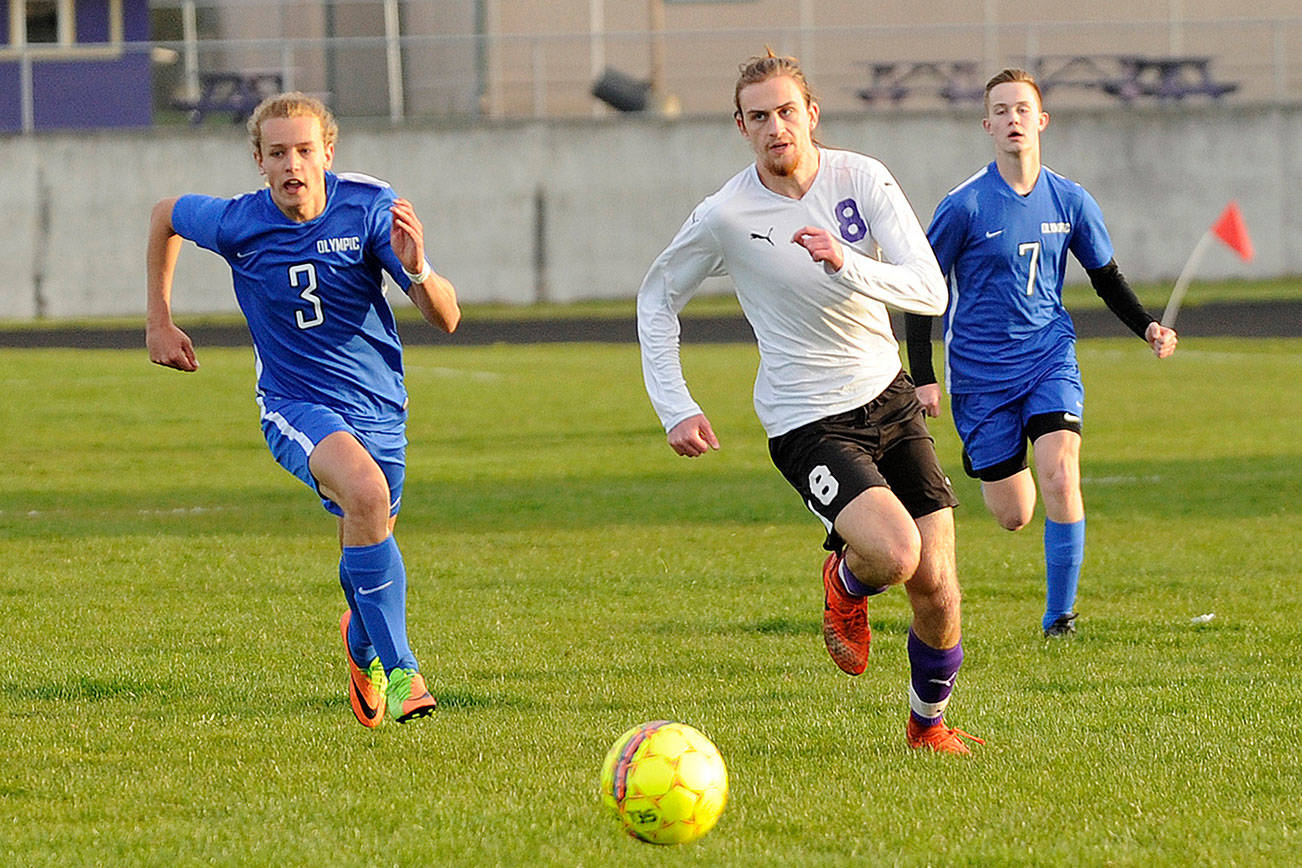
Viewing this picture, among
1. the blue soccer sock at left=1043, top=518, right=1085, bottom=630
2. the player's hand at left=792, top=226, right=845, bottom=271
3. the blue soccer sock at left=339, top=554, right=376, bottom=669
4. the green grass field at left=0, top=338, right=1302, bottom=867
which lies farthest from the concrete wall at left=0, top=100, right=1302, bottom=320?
the player's hand at left=792, top=226, right=845, bottom=271

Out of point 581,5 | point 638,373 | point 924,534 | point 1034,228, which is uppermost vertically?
point 581,5

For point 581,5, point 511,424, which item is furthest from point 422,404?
point 581,5

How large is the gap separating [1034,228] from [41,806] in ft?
16.2

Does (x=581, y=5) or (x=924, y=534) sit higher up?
(x=581, y=5)

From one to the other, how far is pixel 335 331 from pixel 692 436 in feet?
4.55

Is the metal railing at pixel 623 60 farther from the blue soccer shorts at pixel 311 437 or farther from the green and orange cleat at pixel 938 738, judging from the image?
the green and orange cleat at pixel 938 738

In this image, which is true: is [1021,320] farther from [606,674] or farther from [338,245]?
[338,245]

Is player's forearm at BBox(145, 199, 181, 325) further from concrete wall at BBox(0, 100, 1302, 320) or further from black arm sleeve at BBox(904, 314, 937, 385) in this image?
concrete wall at BBox(0, 100, 1302, 320)

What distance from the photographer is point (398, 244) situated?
6.09 m

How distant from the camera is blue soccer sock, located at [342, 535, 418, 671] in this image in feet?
20.5

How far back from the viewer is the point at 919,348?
805 centimetres

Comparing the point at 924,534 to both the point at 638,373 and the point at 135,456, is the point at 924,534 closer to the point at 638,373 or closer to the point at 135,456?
the point at 135,456

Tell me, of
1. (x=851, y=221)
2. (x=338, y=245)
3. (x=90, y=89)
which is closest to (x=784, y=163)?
(x=851, y=221)

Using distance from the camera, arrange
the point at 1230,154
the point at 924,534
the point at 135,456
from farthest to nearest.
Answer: the point at 1230,154
the point at 135,456
the point at 924,534
